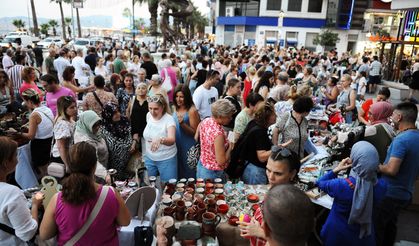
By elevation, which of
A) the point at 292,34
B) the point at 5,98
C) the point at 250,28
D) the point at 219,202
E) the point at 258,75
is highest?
the point at 250,28

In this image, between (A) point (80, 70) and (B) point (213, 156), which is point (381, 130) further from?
(A) point (80, 70)

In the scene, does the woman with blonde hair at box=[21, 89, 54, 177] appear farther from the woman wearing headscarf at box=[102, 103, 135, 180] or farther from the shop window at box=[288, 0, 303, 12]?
the shop window at box=[288, 0, 303, 12]

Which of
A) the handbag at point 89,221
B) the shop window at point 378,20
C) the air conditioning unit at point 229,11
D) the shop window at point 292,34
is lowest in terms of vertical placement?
the handbag at point 89,221

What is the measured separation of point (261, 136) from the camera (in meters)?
3.11

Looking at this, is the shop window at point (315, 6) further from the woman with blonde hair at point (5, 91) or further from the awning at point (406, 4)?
the woman with blonde hair at point (5, 91)

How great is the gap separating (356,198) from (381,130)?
54.5 inches

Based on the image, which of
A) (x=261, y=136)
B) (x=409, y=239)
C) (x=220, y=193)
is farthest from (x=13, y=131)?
(x=409, y=239)

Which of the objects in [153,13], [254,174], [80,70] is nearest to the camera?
[254,174]

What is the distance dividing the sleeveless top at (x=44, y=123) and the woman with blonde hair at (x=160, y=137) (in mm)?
1386

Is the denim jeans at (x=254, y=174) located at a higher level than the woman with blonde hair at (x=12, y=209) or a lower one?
lower

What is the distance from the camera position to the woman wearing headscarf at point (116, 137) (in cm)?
363

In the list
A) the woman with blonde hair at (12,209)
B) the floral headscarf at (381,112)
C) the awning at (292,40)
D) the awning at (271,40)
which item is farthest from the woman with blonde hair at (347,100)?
the awning at (292,40)

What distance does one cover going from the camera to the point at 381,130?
3400 mm

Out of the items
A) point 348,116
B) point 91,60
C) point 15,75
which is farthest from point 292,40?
point 15,75
